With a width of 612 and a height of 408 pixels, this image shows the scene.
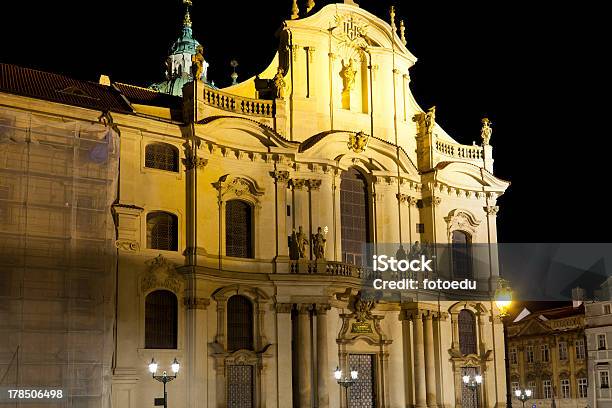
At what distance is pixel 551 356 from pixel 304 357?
35.1 m

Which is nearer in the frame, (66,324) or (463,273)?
(66,324)

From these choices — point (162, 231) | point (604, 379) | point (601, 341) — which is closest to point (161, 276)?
point (162, 231)

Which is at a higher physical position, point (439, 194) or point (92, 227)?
point (439, 194)

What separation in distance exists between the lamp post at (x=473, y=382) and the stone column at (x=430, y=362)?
4.63ft

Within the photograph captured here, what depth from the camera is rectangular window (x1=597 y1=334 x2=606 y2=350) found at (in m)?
61.0

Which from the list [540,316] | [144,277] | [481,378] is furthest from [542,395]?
[144,277]

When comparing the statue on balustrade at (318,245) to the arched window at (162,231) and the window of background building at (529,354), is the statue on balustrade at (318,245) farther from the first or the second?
the window of background building at (529,354)

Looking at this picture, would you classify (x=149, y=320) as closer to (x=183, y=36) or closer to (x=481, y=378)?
(x=481, y=378)

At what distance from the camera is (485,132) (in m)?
45.1

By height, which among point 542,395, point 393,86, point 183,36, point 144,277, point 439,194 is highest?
point 183,36

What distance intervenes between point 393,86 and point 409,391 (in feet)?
43.9

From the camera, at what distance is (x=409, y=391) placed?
39.5 meters

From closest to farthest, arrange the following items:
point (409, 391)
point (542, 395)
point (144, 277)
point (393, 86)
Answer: point (144, 277) < point (409, 391) < point (393, 86) < point (542, 395)

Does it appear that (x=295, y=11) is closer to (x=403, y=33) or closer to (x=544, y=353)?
(x=403, y=33)
